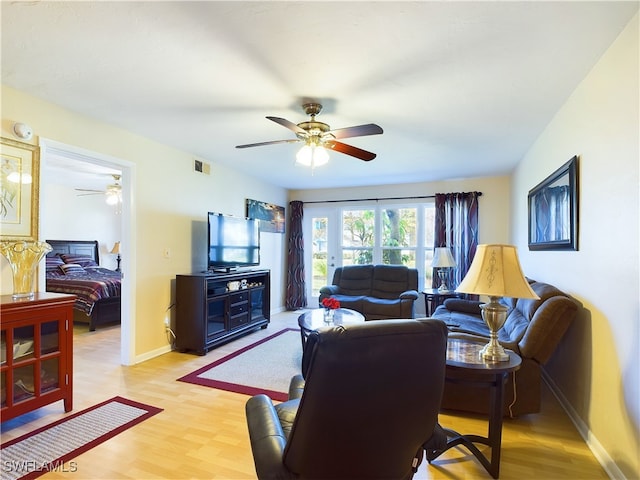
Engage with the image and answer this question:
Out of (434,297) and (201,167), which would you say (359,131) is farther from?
(434,297)

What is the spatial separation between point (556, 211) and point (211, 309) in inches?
137

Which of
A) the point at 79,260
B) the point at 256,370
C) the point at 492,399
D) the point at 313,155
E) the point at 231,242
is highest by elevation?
the point at 313,155

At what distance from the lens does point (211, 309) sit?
3766 millimetres

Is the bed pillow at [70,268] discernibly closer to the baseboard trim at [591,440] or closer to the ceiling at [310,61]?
the ceiling at [310,61]

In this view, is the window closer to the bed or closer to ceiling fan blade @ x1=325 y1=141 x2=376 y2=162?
ceiling fan blade @ x1=325 y1=141 x2=376 y2=162

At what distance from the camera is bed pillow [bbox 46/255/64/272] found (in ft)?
18.5

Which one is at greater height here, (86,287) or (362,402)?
(362,402)

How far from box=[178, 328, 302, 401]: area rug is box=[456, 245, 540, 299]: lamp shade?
1.73 meters

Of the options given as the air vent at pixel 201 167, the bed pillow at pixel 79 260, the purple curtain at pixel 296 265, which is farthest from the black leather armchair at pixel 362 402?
the bed pillow at pixel 79 260

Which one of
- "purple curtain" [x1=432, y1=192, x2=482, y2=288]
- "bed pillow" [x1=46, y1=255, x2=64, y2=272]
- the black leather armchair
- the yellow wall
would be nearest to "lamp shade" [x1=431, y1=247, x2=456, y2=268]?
"purple curtain" [x1=432, y1=192, x2=482, y2=288]

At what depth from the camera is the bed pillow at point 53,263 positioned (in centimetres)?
563

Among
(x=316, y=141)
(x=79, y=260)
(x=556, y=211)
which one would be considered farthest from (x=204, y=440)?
(x=79, y=260)

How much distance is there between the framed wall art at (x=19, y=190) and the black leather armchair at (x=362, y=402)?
2413 mm

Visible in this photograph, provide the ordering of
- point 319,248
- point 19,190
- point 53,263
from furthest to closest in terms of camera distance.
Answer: point 319,248 < point 53,263 < point 19,190
